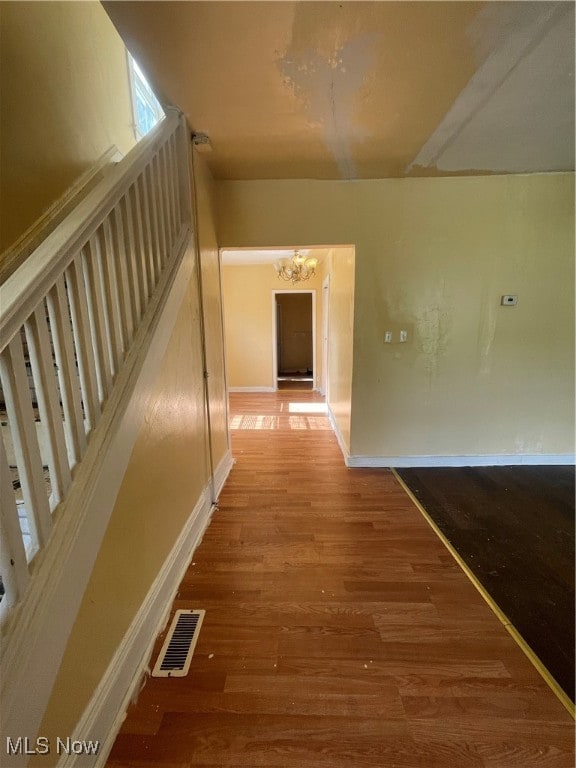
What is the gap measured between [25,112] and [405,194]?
8.44 feet

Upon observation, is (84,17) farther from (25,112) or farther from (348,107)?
(348,107)

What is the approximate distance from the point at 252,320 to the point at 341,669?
5788 millimetres

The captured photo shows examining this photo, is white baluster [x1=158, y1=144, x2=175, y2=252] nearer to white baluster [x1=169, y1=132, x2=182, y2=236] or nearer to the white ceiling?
white baluster [x1=169, y1=132, x2=182, y2=236]

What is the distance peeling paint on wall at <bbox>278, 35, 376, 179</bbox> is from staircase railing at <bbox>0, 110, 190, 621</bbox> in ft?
2.35

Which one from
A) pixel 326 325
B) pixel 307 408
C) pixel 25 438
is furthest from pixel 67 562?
pixel 326 325

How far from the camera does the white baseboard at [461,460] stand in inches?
117

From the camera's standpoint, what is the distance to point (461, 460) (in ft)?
9.80

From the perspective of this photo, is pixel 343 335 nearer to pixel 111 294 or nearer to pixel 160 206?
pixel 160 206

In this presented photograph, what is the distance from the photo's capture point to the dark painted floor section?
1.42m

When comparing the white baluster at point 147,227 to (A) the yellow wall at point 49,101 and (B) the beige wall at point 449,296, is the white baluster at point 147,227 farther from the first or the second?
(B) the beige wall at point 449,296

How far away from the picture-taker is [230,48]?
1317 mm

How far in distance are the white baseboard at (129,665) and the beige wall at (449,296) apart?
6.12 ft

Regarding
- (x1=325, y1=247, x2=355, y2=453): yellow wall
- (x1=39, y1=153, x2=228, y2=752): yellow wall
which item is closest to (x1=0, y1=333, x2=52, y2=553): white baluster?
(x1=39, y1=153, x2=228, y2=752): yellow wall

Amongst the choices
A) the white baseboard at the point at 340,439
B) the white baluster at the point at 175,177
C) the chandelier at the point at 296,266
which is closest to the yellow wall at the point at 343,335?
the white baseboard at the point at 340,439
